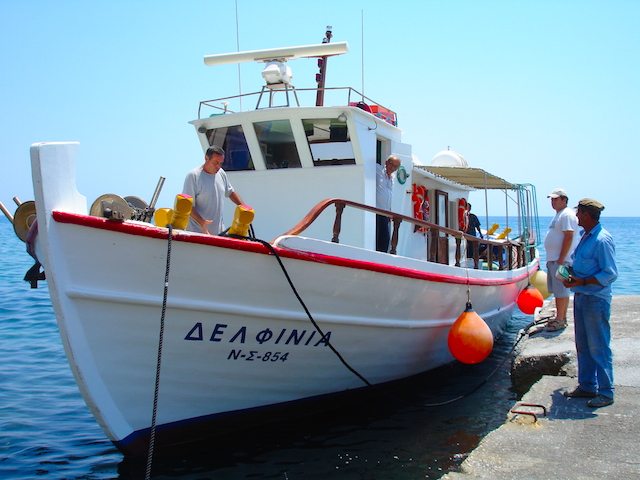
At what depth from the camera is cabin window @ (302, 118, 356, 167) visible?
6.42m

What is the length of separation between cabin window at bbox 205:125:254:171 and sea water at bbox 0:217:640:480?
3174 millimetres

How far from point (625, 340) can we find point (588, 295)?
89.5 inches

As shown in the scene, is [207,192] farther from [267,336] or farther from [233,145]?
[233,145]

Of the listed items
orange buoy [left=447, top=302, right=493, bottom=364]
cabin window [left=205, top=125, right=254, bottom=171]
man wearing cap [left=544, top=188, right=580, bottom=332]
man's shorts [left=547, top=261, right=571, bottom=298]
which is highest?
cabin window [left=205, top=125, right=254, bottom=171]

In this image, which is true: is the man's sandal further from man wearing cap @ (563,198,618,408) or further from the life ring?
the life ring

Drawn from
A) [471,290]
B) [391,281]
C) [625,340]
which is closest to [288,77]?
[391,281]

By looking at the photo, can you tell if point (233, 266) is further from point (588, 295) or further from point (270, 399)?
point (588, 295)

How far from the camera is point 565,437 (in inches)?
153

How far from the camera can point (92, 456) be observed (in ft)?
17.4

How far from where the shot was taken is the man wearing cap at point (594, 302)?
4.46 metres

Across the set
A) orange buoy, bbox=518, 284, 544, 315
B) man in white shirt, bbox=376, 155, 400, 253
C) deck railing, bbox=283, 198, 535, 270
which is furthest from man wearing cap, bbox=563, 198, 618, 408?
orange buoy, bbox=518, 284, 544, 315

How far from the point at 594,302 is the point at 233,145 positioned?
14.7 ft

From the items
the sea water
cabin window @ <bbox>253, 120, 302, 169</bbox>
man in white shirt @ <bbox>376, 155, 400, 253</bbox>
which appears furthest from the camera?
man in white shirt @ <bbox>376, 155, 400, 253</bbox>

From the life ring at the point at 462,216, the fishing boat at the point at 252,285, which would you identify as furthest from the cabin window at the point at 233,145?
the life ring at the point at 462,216
